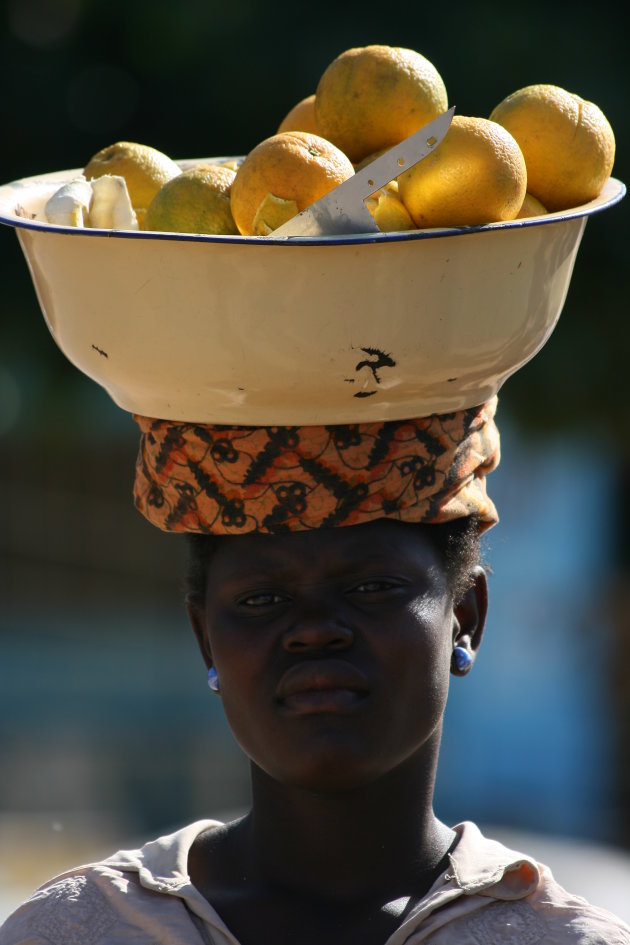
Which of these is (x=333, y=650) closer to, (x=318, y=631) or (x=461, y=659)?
(x=318, y=631)

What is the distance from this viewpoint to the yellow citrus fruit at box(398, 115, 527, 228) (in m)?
1.89

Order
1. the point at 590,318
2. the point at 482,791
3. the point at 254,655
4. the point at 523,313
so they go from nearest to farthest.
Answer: the point at 523,313 → the point at 254,655 → the point at 590,318 → the point at 482,791

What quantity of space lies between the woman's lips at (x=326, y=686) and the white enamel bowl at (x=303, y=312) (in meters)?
0.38

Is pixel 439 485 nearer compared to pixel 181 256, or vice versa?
pixel 181 256

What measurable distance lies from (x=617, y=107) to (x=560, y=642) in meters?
3.97

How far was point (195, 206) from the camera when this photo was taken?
200cm

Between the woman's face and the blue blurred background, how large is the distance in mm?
2815

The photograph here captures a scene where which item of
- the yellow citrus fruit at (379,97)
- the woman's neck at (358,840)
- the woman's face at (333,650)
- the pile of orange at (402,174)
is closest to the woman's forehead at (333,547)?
the woman's face at (333,650)

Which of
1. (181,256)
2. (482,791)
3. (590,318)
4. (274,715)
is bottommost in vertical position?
(482,791)

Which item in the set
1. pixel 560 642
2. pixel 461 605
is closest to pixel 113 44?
pixel 461 605

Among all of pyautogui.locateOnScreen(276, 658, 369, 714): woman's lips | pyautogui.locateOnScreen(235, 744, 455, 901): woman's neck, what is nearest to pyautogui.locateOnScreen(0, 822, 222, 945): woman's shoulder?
pyautogui.locateOnScreen(235, 744, 455, 901): woman's neck

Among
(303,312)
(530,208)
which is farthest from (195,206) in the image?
(530,208)

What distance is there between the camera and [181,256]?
184 centimetres

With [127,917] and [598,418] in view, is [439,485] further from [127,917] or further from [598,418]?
[598,418]
